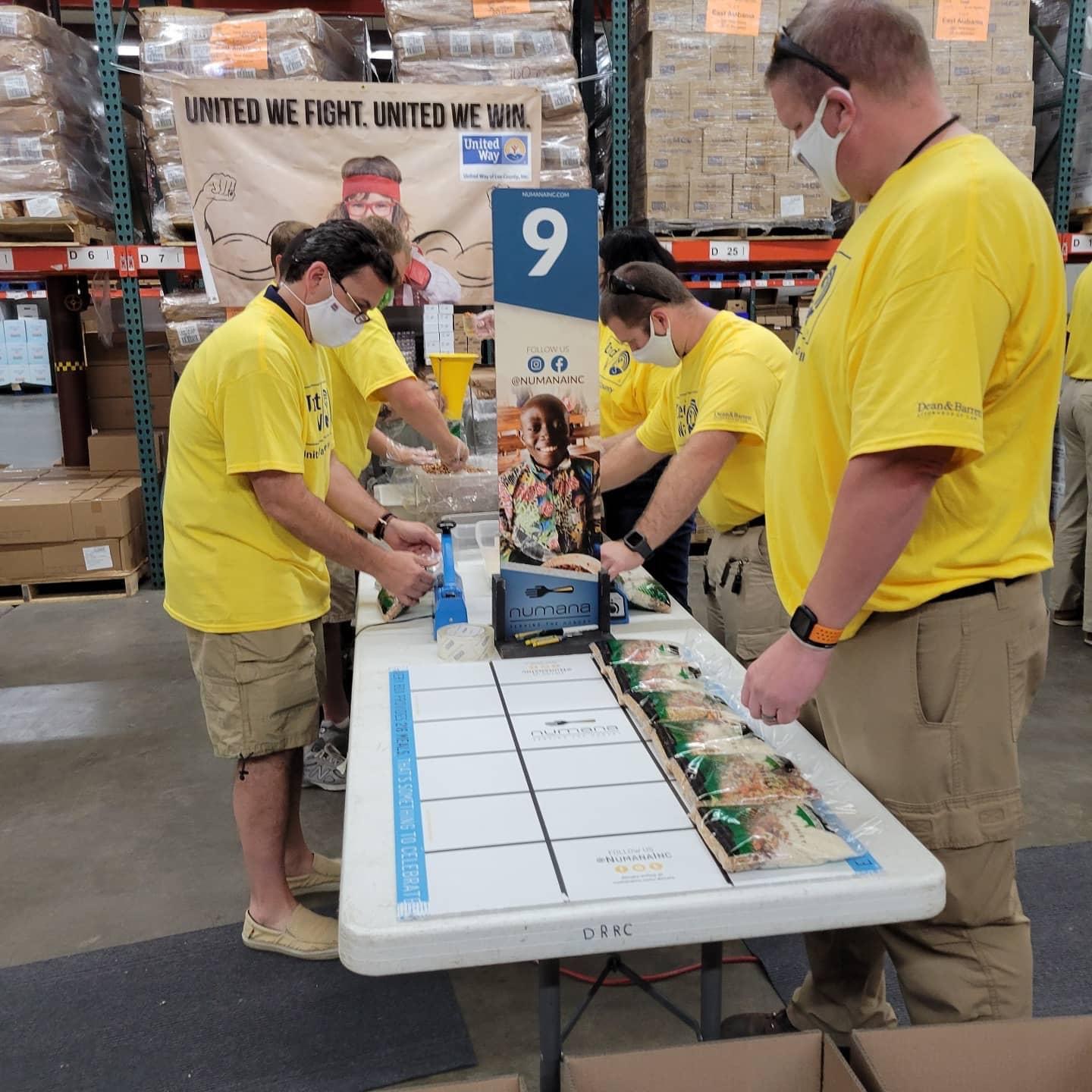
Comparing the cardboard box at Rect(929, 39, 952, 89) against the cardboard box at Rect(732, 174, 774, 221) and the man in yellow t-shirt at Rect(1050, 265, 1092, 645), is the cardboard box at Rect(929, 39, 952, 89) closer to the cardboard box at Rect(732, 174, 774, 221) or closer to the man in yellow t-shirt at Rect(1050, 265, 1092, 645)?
the cardboard box at Rect(732, 174, 774, 221)

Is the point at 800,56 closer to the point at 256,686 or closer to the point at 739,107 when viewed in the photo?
the point at 256,686

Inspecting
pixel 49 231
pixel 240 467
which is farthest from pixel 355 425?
pixel 49 231

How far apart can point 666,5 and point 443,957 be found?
5029 mm

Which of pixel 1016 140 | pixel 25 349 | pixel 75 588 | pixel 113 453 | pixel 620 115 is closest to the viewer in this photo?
pixel 1016 140

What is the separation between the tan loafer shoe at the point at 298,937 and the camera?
2344 mm

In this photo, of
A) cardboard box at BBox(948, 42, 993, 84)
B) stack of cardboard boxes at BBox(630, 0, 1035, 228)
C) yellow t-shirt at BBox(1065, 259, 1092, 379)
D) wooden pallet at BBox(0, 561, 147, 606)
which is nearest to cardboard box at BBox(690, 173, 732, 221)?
stack of cardboard boxes at BBox(630, 0, 1035, 228)

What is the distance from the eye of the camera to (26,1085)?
200 centimetres

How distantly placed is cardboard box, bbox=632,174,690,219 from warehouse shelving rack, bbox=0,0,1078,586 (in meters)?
0.15

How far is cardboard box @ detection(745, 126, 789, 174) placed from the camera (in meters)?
4.99

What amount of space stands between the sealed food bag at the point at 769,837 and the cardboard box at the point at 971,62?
16.5ft

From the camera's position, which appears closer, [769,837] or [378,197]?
[769,837]

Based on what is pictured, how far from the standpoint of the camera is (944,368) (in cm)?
113

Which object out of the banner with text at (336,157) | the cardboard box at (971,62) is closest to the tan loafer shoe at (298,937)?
the banner with text at (336,157)

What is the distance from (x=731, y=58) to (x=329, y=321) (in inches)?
145
